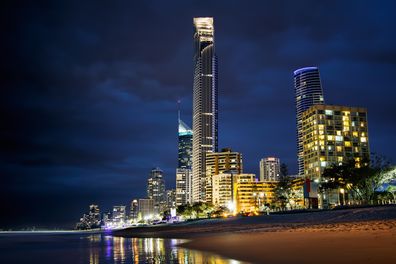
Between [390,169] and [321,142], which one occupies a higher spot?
[321,142]

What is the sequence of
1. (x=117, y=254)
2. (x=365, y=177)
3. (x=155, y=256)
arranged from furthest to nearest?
(x=365, y=177) < (x=117, y=254) < (x=155, y=256)

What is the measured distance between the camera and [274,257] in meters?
18.5

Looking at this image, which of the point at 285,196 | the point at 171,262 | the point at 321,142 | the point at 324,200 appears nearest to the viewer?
the point at 171,262

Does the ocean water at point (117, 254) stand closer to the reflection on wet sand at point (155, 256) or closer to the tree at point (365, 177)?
the reflection on wet sand at point (155, 256)

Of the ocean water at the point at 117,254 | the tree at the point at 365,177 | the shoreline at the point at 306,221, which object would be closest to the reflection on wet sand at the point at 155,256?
the ocean water at the point at 117,254

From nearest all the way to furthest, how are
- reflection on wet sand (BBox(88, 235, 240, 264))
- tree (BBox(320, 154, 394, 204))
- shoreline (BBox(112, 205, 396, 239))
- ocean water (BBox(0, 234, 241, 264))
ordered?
reflection on wet sand (BBox(88, 235, 240, 264)) < ocean water (BBox(0, 234, 241, 264)) < shoreline (BBox(112, 205, 396, 239)) < tree (BBox(320, 154, 394, 204))

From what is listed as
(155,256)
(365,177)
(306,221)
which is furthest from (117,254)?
(365,177)

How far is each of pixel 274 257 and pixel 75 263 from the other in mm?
11360

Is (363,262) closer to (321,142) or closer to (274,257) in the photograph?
(274,257)

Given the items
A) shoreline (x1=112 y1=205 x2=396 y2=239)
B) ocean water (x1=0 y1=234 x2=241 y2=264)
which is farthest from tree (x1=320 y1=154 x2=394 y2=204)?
ocean water (x1=0 y1=234 x2=241 y2=264)

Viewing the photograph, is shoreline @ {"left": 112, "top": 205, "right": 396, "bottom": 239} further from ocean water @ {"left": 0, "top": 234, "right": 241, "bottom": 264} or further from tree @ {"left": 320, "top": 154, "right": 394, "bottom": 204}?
tree @ {"left": 320, "top": 154, "right": 394, "bottom": 204}

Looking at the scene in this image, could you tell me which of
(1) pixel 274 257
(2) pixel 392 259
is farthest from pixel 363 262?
(1) pixel 274 257

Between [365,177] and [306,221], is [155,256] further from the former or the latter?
[365,177]

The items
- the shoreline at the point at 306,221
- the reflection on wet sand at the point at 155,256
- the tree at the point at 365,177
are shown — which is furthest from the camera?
the tree at the point at 365,177
